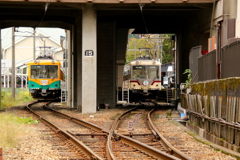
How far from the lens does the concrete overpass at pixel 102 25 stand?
75.4ft

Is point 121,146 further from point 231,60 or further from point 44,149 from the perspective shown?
point 231,60

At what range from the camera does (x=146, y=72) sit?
35969 mm

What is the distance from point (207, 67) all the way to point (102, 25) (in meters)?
14.0

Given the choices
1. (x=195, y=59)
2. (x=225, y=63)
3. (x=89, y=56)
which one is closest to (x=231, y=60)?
(x=225, y=63)

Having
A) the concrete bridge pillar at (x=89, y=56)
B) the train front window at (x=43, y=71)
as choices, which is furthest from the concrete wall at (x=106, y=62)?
the train front window at (x=43, y=71)

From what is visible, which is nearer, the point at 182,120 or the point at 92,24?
the point at 182,120

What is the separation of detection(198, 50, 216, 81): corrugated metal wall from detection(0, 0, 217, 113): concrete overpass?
21.4ft

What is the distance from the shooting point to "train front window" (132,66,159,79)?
118 feet

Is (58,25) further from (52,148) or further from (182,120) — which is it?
(52,148)

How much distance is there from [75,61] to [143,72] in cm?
772

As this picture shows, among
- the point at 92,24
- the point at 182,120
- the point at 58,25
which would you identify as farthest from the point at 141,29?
the point at 182,120

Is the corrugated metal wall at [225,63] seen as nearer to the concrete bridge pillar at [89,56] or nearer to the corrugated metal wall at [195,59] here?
the corrugated metal wall at [195,59]

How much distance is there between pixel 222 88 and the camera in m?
→ 11.2

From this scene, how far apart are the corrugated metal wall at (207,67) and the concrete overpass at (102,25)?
257 inches
